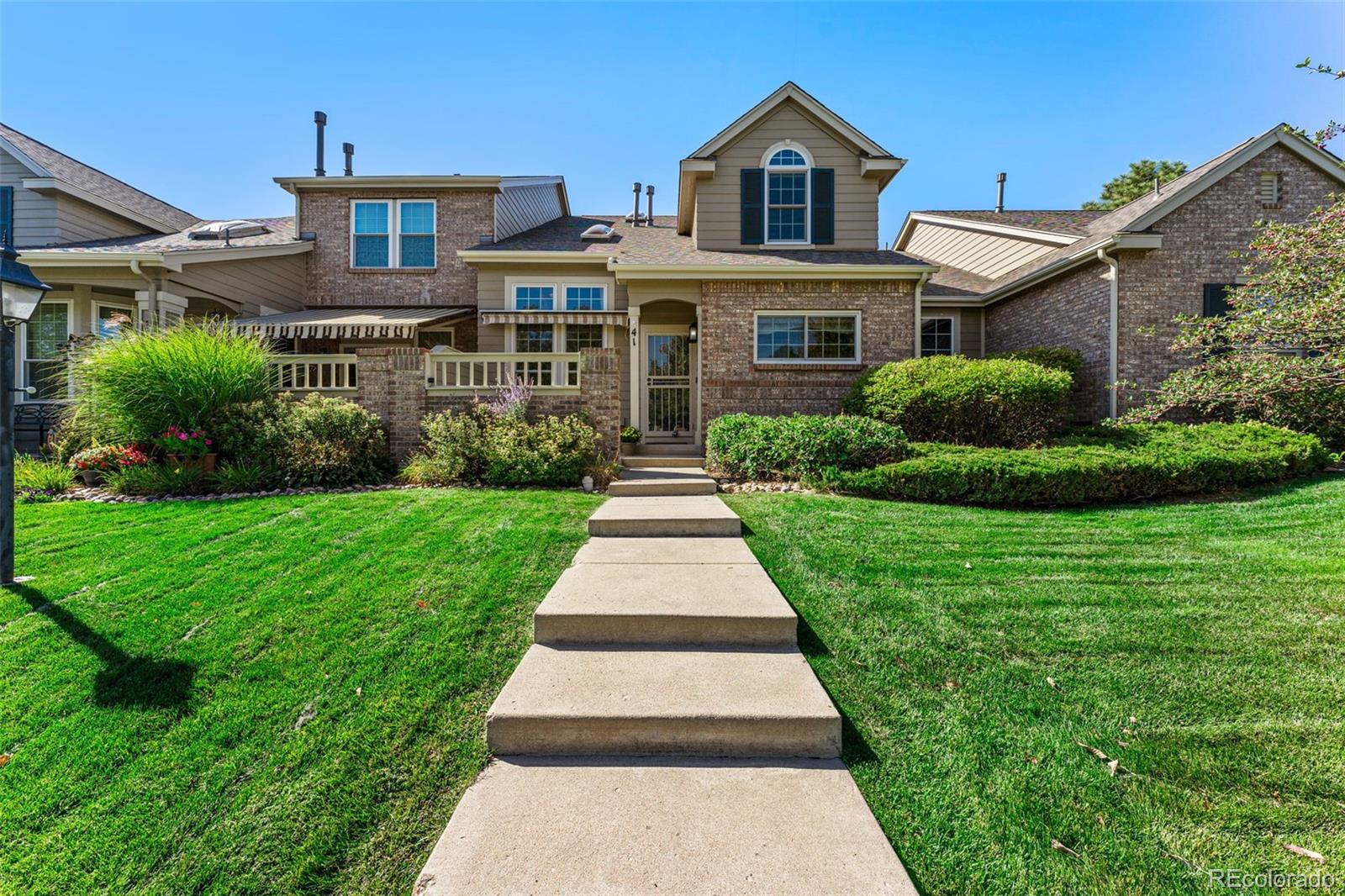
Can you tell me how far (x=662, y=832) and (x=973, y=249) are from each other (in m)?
17.0

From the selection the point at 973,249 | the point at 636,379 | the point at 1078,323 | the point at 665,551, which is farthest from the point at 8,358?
the point at 973,249

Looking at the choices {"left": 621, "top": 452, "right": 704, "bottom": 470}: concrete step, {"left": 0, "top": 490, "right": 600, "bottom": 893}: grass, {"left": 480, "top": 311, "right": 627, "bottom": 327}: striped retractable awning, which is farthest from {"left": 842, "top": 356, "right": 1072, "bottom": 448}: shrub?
{"left": 0, "top": 490, "right": 600, "bottom": 893}: grass

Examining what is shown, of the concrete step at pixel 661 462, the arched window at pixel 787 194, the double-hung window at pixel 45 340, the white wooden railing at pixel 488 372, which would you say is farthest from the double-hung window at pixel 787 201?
the double-hung window at pixel 45 340

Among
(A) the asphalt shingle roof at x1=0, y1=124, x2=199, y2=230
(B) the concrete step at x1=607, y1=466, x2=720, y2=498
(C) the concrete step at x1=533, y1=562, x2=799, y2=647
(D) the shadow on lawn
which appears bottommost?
(D) the shadow on lawn

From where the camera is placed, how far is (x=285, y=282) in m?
12.5

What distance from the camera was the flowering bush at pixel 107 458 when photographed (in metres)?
7.32

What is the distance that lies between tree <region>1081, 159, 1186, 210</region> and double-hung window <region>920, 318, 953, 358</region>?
18.5 metres

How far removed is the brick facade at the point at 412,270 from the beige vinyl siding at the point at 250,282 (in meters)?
0.35

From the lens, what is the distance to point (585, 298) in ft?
39.2

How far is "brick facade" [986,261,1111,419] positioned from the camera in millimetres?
10680

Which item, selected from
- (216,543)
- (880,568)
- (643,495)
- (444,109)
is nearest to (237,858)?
(216,543)

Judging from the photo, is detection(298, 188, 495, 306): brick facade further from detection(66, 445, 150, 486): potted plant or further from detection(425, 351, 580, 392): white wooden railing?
detection(66, 445, 150, 486): potted plant

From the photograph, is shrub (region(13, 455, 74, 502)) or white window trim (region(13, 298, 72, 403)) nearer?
shrub (region(13, 455, 74, 502))

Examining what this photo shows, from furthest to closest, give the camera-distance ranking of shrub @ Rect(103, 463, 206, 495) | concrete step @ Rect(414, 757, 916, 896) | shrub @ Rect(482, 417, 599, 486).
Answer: shrub @ Rect(482, 417, 599, 486) < shrub @ Rect(103, 463, 206, 495) < concrete step @ Rect(414, 757, 916, 896)
